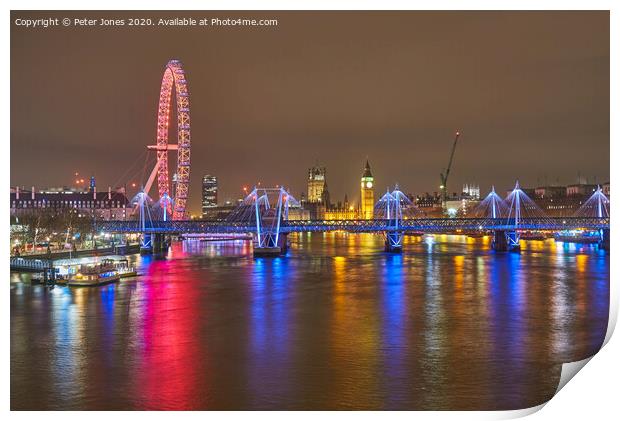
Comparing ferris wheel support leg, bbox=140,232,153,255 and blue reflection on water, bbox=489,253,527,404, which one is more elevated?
ferris wheel support leg, bbox=140,232,153,255

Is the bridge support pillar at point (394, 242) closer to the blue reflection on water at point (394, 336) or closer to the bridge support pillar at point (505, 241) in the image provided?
the bridge support pillar at point (505, 241)

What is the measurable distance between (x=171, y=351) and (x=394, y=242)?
1925 centimetres

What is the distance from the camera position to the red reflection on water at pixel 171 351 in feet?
21.6

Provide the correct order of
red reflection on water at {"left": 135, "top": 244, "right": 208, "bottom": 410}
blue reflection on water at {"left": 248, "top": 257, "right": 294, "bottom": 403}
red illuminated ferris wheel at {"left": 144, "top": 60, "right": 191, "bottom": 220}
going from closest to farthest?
red reflection on water at {"left": 135, "top": 244, "right": 208, "bottom": 410} < blue reflection on water at {"left": 248, "top": 257, "right": 294, "bottom": 403} < red illuminated ferris wheel at {"left": 144, "top": 60, "right": 191, "bottom": 220}

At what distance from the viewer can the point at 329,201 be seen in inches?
3209

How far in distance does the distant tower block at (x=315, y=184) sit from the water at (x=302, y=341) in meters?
65.4

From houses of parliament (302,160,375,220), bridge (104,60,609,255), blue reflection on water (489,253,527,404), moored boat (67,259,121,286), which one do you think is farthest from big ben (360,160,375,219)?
moored boat (67,259,121,286)

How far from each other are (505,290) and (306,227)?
43.7 feet

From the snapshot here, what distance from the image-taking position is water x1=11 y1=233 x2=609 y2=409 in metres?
6.70

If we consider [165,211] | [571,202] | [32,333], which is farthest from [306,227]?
[571,202]

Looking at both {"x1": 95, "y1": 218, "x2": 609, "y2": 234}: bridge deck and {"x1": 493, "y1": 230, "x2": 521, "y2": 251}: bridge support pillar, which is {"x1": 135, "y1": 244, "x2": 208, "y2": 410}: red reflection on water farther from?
{"x1": 493, "y1": 230, "x2": 521, "y2": 251}: bridge support pillar

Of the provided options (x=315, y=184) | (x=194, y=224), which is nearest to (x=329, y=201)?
(x=315, y=184)

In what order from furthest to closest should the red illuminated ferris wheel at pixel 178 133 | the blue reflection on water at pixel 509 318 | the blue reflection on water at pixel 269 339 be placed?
the red illuminated ferris wheel at pixel 178 133 → the blue reflection on water at pixel 509 318 → the blue reflection on water at pixel 269 339

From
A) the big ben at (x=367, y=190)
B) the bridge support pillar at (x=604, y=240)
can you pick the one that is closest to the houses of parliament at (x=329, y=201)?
the big ben at (x=367, y=190)
